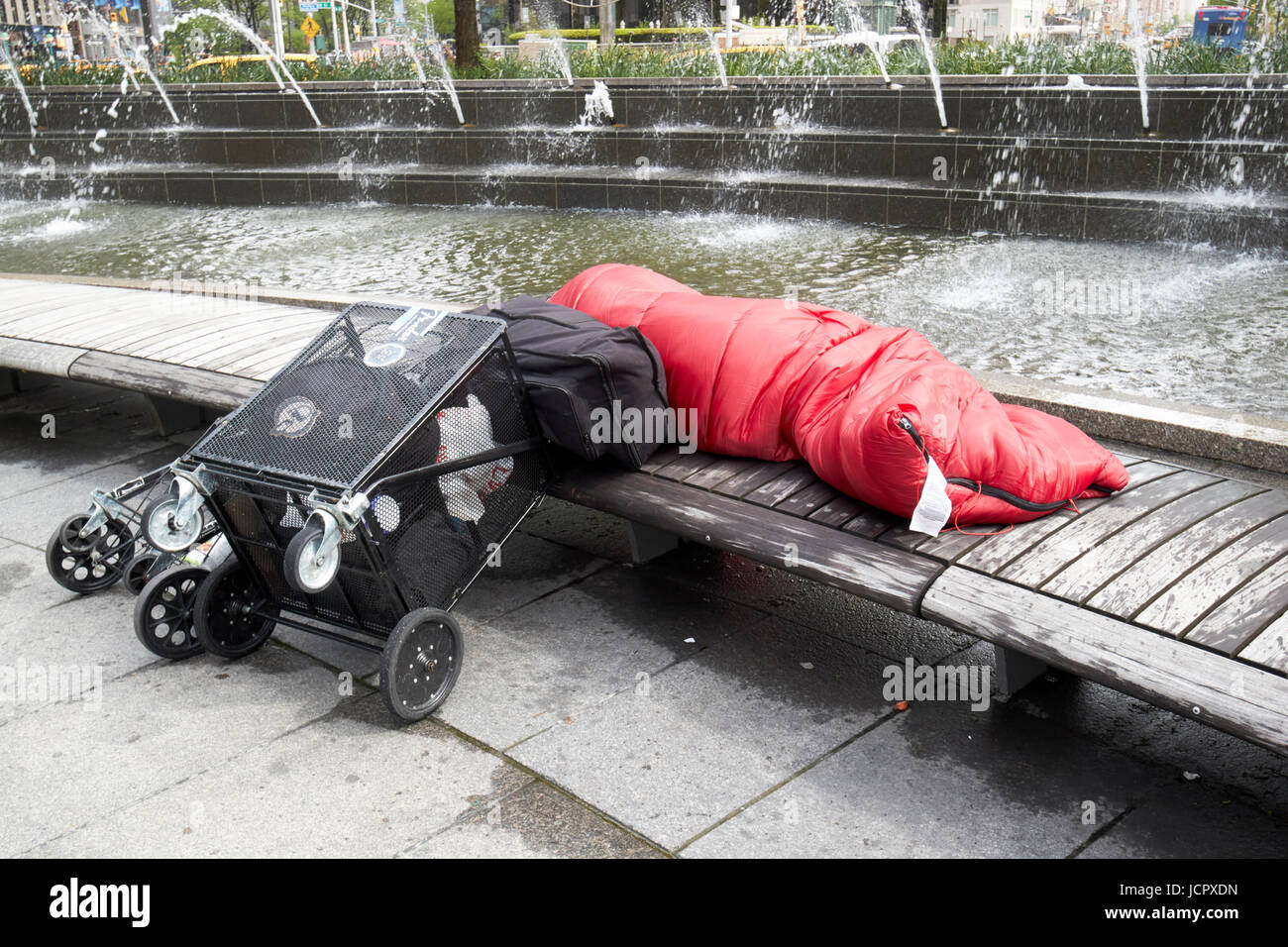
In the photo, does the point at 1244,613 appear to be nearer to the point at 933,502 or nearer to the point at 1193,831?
the point at 1193,831

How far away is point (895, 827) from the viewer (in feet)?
9.49

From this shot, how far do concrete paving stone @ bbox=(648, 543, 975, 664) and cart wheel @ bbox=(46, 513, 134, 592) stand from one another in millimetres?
1973

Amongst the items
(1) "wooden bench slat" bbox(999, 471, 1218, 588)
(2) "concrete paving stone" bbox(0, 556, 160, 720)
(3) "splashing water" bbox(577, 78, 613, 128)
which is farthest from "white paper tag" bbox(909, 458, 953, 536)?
(3) "splashing water" bbox(577, 78, 613, 128)

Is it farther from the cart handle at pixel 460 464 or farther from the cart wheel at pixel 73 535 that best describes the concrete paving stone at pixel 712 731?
the cart wheel at pixel 73 535

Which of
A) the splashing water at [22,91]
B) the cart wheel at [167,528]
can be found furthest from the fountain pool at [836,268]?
the splashing water at [22,91]

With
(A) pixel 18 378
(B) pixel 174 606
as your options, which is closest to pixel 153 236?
(A) pixel 18 378

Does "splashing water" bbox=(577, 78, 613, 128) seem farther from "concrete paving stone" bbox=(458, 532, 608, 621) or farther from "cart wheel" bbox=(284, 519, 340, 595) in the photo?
"cart wheel" bbox=(284, 519, 340, 595)

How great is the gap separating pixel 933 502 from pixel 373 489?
60.1 inches

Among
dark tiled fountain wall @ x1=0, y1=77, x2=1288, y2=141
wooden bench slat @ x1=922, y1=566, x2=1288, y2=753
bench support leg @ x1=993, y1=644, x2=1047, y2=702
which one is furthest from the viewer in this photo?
dark tiled fountain wall @ x1=0, y1=77, x2=1288, y2=141

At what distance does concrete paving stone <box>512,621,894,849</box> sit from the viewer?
3049 mm

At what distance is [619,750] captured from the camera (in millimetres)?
3270

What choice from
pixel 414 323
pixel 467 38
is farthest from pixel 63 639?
pixel 467 38
